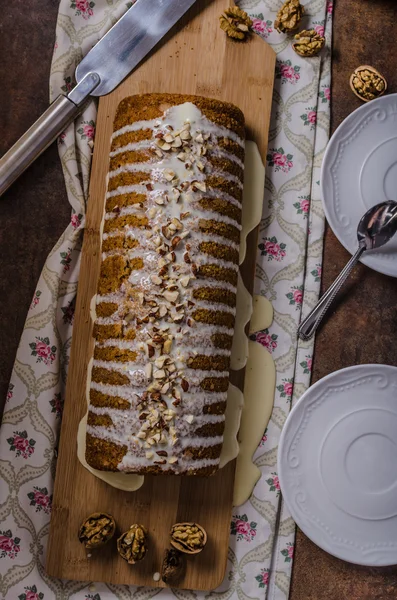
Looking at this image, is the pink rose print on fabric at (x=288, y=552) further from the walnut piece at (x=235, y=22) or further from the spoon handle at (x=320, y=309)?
the walnut piece at (x=235, y=22)

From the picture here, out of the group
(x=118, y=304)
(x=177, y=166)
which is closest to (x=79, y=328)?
(x=118, y=304)

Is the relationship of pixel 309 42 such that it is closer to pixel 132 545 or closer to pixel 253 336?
pixel 253 336

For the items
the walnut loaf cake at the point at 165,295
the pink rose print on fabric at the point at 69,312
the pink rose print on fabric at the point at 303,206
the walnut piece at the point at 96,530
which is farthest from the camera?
the pink rose print on fabric at the point at 303,206

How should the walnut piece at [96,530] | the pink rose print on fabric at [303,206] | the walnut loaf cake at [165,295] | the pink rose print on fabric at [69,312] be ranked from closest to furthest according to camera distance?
1. the walnut loaf cake at [165,295]
2. the walnut piece at [96,530]
3. the pink rose print on fabric at [69,312]
4. the pink rose print on fabric at [303,206]

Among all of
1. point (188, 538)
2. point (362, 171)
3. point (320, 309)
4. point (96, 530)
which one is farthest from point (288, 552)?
point (362, 171)

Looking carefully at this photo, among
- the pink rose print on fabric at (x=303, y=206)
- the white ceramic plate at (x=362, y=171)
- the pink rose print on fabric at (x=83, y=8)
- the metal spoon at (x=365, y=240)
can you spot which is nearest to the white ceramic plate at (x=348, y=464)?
the metal spoon at (x=365, y=240)

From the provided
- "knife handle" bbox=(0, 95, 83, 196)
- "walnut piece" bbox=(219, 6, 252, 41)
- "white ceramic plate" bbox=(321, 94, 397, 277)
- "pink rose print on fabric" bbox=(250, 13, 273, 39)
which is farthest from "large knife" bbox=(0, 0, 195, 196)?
"white ceramic plate" bbox=(321, 94, 397, 277)
